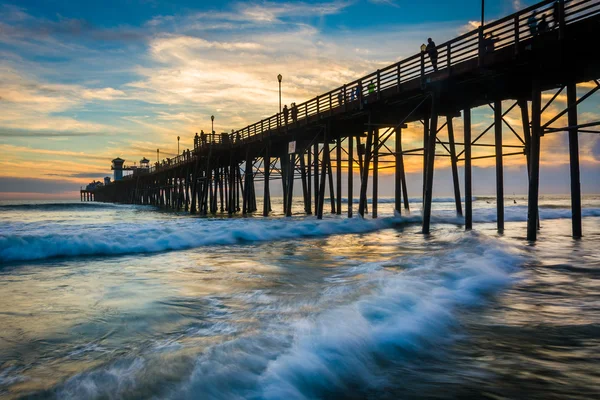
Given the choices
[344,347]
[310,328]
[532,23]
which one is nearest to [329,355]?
[344,347]

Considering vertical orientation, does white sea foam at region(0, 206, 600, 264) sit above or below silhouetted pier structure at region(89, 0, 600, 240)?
below

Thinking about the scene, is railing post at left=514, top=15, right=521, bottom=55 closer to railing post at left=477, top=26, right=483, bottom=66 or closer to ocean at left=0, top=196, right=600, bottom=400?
railing post at left=477, top=26, right=483, bottom=66

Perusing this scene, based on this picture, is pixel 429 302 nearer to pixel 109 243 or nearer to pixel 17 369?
pixel 17 369

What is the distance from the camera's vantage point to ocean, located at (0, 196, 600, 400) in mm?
3459

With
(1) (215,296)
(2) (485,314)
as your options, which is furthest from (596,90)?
(1) (215,296)

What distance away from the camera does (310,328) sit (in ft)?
15.2

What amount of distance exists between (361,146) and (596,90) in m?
14.4

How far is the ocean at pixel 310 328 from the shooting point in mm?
3459

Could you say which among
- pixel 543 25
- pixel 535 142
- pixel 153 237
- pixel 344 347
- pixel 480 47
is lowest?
pixel 344 347

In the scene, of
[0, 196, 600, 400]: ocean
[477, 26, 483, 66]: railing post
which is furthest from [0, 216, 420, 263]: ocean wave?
[477, 26, 483, 66]: railing post

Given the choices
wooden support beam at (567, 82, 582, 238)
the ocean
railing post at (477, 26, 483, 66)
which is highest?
railing post at (477, 26, 483, 66)

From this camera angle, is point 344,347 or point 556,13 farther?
point 556,13

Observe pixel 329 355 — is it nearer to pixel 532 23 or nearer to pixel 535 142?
pixel 535 142

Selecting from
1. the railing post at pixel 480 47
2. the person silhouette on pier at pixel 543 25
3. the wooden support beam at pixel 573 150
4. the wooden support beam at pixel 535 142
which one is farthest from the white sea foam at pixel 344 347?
the person silhouette on pier at pixel 543 25
